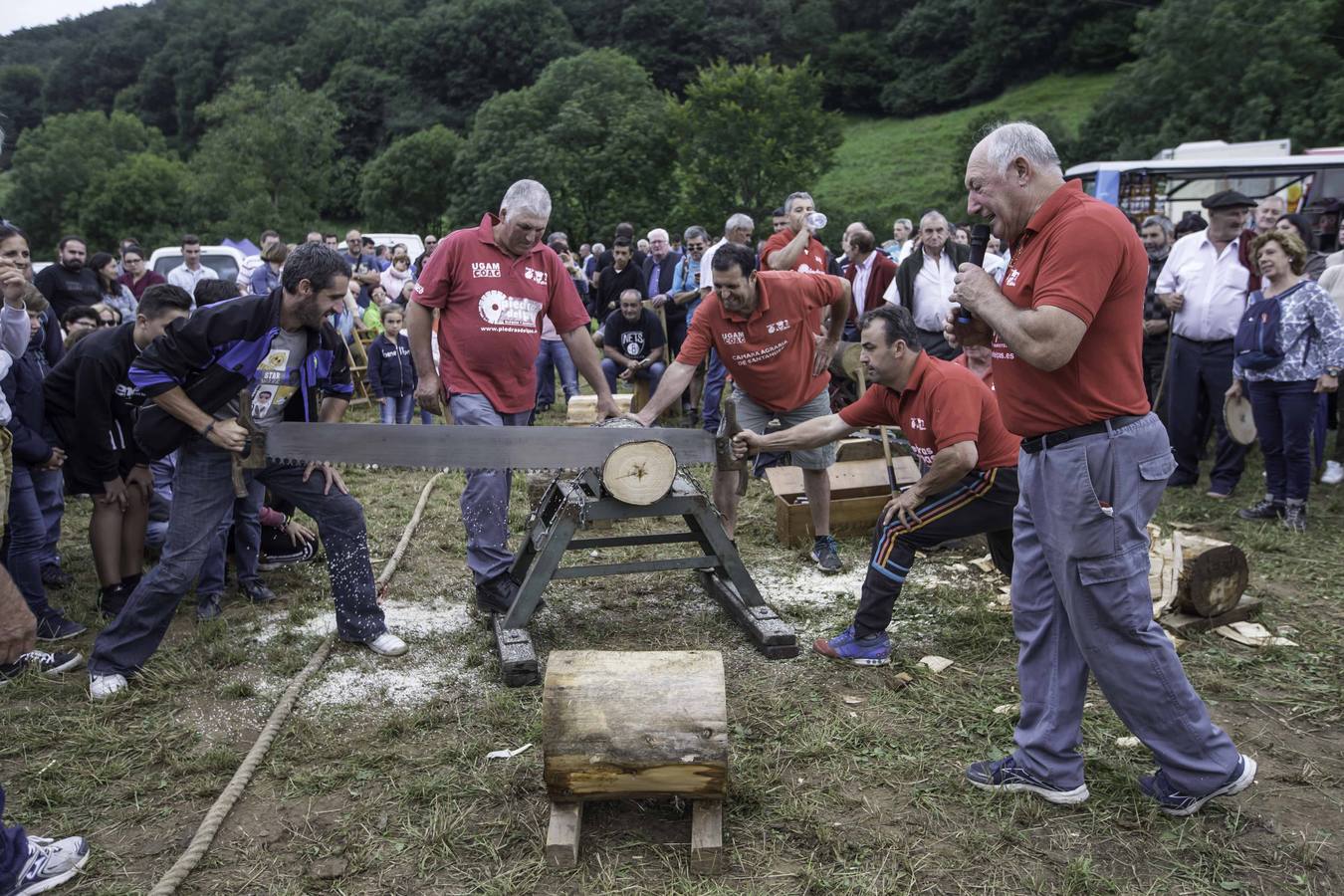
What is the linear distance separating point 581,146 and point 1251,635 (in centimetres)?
3977

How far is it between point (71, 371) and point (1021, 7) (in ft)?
200

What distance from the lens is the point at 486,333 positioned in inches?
198

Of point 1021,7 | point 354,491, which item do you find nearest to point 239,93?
point 1021,7

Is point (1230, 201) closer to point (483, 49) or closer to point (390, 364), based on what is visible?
point (390, 364)

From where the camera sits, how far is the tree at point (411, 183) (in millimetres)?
50906

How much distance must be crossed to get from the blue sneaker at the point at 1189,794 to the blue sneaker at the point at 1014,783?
25cm

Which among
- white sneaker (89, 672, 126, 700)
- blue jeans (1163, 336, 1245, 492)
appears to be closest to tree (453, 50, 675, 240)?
blue jeans (1163, 336, 1245, 492)

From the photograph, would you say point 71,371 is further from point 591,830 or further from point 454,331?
point 591,830

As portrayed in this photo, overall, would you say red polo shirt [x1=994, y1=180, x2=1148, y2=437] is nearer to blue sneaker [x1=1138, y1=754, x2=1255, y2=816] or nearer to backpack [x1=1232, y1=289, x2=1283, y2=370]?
blue sneaker [x1=1138, y1=754, x2=1255, y2=816]

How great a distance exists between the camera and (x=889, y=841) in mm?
3301

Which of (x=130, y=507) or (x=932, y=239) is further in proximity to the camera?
(x=932, y=239)

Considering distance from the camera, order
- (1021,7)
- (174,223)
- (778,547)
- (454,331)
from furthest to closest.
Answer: (1021,7)
(174,223)
(778,547)
(454,331)

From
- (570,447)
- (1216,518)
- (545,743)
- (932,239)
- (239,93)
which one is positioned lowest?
(1216,518)

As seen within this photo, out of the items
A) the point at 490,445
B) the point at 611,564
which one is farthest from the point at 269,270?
the point at 611,564
